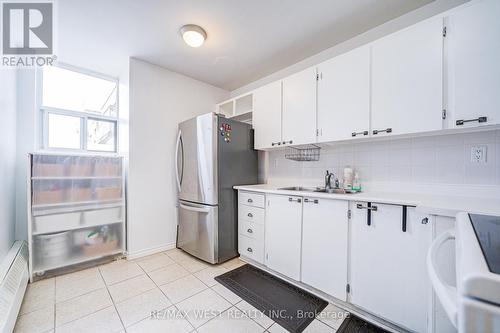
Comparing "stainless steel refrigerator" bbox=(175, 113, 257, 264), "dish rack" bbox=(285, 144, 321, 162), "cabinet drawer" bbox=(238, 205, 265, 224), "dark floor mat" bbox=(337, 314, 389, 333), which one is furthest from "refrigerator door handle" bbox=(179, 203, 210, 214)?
"dark floor mat" bbox=(337, 314, 389, 333)

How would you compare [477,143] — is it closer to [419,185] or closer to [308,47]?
[419,185]

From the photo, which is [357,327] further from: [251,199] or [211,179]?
[211,179]

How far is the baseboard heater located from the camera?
125 centimetres

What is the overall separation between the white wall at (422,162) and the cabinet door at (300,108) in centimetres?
37

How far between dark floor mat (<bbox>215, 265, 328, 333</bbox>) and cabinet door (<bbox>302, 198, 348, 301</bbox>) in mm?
158

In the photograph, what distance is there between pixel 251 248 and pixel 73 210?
2.05 meters

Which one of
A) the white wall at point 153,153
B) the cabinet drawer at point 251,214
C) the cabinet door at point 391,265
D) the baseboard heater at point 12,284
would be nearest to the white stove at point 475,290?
the cabinet door at point 391,265

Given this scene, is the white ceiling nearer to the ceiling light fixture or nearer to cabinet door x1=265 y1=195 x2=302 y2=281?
the ceiling light fixture

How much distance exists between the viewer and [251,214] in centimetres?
226

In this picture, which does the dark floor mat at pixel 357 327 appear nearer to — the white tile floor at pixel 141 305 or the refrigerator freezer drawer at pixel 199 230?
the white tile floor at pixel 141 305

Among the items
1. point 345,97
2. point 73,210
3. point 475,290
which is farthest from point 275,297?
point 73,210

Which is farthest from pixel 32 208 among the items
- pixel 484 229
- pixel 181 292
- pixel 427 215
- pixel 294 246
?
pixel 427 215

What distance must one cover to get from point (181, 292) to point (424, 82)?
8.49 feet

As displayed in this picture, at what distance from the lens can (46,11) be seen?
5.64 ft
